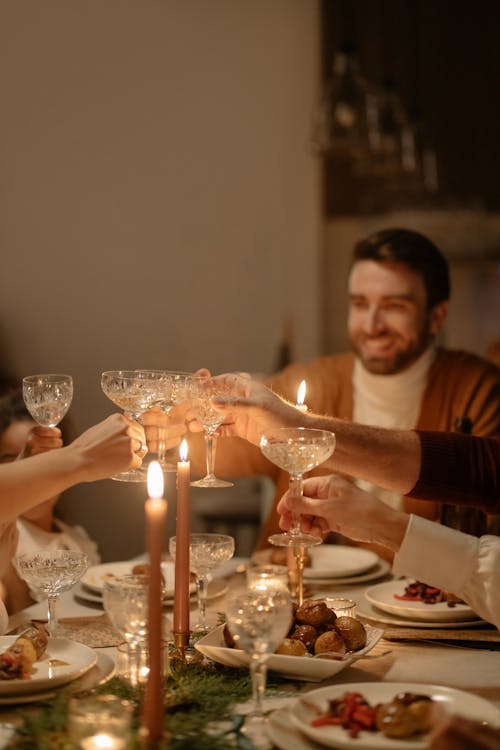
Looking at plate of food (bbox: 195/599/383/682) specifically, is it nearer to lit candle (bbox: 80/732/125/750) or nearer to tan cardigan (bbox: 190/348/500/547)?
lit candle (bbox: 80/732/125/750)

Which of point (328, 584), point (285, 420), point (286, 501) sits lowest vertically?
point (328, 584)

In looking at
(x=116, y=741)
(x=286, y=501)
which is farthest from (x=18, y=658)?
(x=286, y=501)

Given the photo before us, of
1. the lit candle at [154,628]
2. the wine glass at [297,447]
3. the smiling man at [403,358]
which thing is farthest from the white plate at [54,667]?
the smiling man at [403,358]

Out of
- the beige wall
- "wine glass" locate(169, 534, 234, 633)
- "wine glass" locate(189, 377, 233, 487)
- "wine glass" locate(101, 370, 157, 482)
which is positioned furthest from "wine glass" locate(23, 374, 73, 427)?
the beige wall

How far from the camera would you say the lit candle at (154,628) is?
1135 millimetres

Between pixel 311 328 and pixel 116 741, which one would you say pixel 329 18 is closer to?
pixel 311 328

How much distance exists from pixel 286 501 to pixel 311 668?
0.35 m

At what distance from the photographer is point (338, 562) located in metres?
2.39

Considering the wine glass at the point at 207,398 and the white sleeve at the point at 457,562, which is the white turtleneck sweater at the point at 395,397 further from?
the white sleeve at the point at 457,562

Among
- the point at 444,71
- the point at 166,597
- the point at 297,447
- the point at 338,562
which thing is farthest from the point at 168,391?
the point at 444,71

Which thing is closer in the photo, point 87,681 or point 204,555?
point 87,681

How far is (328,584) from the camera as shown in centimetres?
222

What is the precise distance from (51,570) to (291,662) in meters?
0.46

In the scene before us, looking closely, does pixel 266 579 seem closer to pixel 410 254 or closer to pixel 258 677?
pixel 258 677
